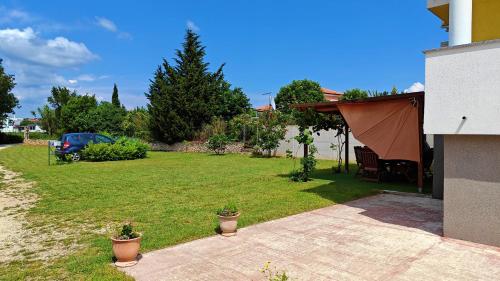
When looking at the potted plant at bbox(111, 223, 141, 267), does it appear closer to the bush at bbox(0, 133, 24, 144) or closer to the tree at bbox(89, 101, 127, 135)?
the tree at bbox(89, 101, 127, 135)

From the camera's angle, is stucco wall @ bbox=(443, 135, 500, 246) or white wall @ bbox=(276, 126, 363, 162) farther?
white wall @ bbox=(276, 126, 363, 162)

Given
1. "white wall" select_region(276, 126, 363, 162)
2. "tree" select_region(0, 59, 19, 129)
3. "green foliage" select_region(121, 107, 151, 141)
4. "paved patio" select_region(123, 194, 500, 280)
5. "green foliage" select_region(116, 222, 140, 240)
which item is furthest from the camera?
"tree" select_region(0, 59, 19, 129)

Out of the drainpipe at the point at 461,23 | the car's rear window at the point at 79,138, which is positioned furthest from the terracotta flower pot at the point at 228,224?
the car's rear window at the point at 79,138

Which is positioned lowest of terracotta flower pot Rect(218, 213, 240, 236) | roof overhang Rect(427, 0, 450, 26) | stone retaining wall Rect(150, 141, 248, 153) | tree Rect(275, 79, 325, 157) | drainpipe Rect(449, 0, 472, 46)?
terracotta flower pot Rect(218, 213, 240, 236)

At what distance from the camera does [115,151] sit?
1934 centimetres

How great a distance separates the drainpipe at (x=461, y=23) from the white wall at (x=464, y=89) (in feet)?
1.42

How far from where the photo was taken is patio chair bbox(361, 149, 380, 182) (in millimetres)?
11066

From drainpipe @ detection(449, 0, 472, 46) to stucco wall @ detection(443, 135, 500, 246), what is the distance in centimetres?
148

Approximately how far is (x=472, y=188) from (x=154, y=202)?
6.22 metres

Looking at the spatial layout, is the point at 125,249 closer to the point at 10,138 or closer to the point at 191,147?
the point at 191,147

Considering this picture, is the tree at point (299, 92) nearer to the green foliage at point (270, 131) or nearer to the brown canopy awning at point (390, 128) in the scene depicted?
the green foliage at point (270, 131)

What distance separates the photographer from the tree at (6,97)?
139 feet

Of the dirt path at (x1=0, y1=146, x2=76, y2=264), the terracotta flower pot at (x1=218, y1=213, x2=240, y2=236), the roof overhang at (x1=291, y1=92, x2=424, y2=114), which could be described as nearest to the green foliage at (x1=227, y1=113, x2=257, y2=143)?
the roof overhang at (x1=291, y1=92, x2=424, y2=114)

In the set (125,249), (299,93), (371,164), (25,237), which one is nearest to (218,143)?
(371,164)
